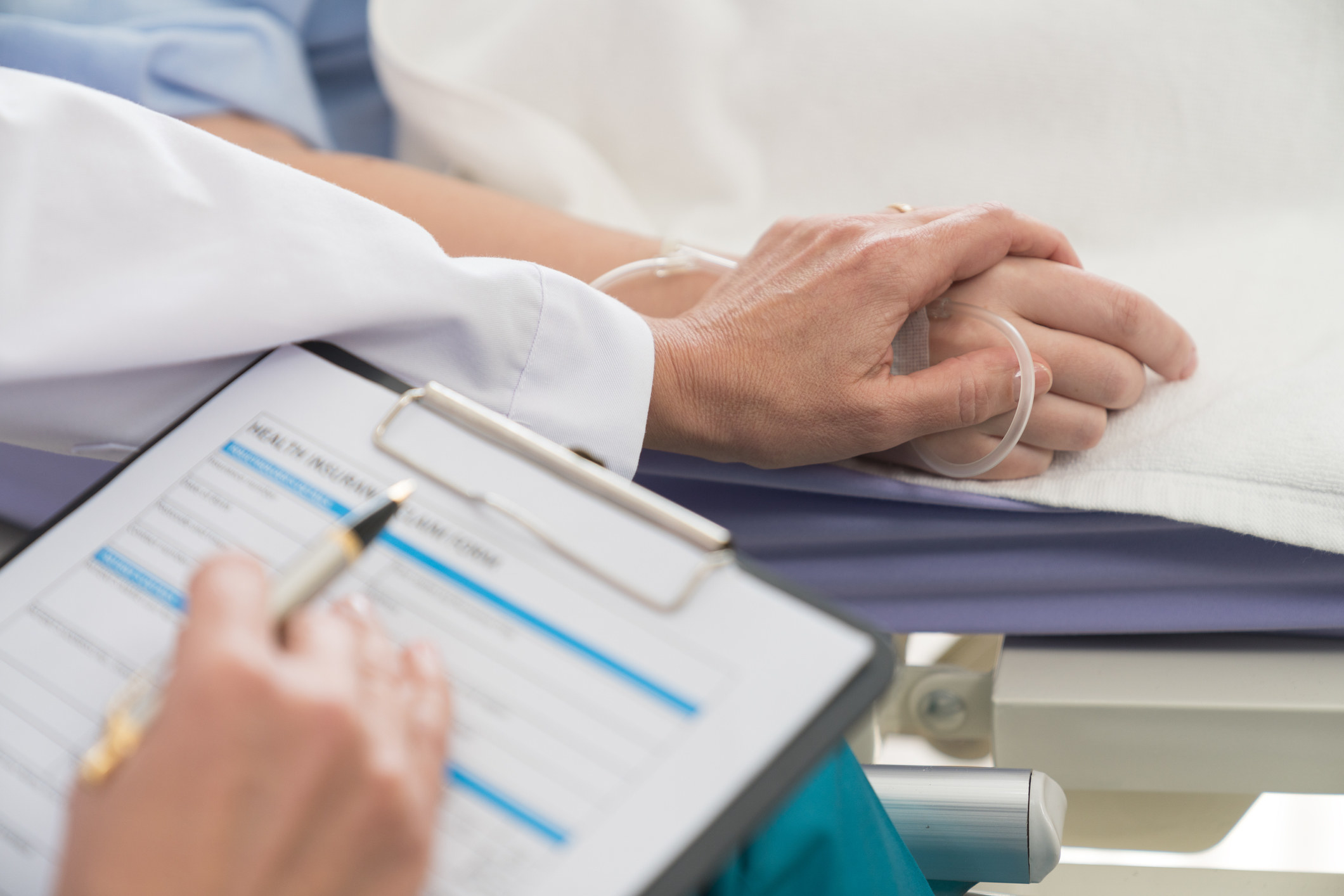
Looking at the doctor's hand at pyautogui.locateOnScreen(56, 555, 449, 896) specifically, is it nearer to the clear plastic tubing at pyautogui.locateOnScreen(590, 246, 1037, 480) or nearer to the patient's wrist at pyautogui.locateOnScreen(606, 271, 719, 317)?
the clear plastic tubing at pyautogui.locateOnScreen(590, 246, 1037, 480)

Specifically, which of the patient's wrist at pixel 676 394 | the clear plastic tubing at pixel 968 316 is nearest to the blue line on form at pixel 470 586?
the patient's wrist at pixel 676 394

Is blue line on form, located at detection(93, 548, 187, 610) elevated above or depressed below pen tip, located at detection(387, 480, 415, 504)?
below

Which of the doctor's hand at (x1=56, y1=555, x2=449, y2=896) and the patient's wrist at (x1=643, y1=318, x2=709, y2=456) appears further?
the patient's wrist at (x1=643, y1=318, x2=709, y2=456)

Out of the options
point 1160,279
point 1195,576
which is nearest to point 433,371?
point 1195,576

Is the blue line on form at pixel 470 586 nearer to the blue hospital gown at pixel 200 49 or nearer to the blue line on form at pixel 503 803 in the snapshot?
the blue line on form at pixel 503 803

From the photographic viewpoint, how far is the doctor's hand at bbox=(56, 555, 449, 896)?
0.28 m

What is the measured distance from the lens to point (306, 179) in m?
0.51

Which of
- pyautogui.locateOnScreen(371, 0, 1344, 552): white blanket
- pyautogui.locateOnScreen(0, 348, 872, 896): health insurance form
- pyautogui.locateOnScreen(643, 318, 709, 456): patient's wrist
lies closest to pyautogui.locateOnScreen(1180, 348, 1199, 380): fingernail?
pyautogui.locateOnScreen(371, 0, 1344, 552): white blanket

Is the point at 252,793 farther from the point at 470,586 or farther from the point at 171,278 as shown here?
the point at 171,278

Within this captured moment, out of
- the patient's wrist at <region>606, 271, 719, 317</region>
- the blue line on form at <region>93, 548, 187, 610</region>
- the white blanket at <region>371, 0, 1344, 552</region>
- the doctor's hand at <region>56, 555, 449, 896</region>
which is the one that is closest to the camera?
the doctor's hand at <region>56, 555, 449, 896</region>

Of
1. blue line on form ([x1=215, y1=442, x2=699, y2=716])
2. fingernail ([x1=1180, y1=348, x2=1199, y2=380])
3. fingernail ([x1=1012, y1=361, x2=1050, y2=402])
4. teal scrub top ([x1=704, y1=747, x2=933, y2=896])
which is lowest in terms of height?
teal scrub top ([x1=704, y1=747, x2=933, y2=896])

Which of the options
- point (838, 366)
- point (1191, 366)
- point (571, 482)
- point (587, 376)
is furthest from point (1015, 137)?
point (571, 482)

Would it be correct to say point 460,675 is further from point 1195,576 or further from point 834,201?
point 834,201

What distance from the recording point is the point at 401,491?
0.38m
